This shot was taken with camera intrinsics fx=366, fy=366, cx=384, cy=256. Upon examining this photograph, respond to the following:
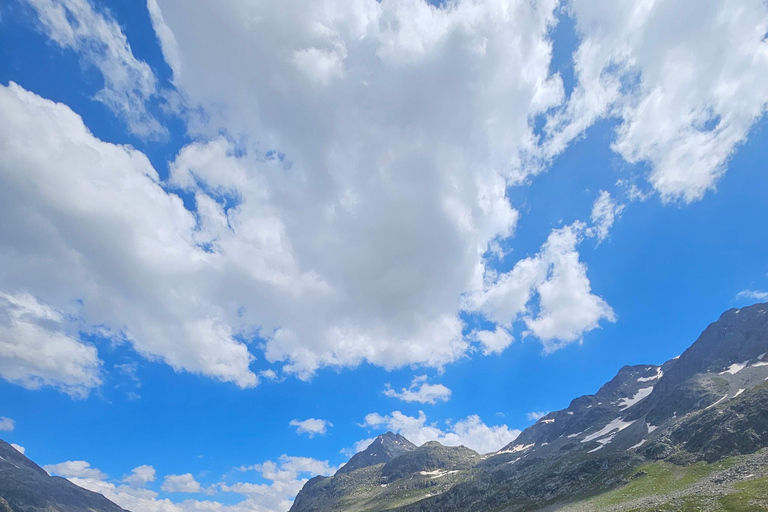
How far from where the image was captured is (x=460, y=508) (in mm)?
181500

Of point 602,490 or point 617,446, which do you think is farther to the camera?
point 617,446

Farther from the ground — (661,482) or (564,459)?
(564,459)

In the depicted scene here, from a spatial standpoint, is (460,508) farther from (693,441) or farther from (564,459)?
(693,441)

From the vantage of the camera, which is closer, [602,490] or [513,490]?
[602,490]

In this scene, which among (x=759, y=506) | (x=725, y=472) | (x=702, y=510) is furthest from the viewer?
(x=725, y=472)

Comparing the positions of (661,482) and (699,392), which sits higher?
(699,392)

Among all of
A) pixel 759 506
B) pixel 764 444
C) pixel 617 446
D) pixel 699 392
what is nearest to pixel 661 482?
pixel 764 444

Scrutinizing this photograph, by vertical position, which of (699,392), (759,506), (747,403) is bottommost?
(759,506)

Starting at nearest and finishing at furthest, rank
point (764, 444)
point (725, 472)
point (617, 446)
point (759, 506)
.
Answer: point (759, 506) → point (725, 472) → point (764, 444) → point (617, 446)

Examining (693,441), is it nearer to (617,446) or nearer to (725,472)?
(725,472)

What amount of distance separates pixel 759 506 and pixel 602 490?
6467cm

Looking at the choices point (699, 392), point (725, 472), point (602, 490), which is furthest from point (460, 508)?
point (699, 392)

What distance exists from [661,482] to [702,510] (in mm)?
42870

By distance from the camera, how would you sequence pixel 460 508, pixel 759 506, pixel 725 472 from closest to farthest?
pixel 759 506, pixel 725 472, pixel 460 508
